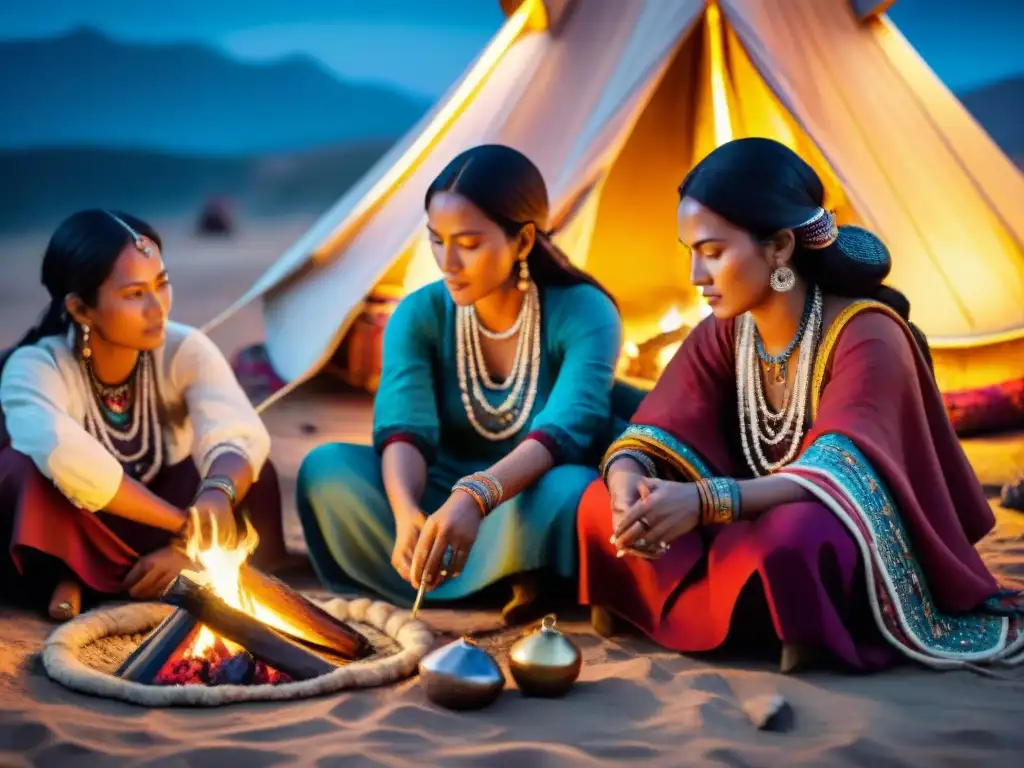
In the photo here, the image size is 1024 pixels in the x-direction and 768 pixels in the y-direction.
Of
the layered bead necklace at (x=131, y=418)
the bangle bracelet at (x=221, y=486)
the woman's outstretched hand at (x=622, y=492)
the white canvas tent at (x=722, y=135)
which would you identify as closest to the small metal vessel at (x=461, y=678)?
the woman's outstretched hand at (x=622, y=492)

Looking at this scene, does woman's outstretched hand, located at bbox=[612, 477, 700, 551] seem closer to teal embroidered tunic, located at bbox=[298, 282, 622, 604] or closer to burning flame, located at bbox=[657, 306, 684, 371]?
teal embroidered tunic, located at bbox=[298, 282, 622, 604]

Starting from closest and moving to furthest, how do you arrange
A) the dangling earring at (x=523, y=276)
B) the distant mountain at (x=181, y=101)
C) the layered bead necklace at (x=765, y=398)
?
the layered bead necklace at (x=765, y=398) → the dangling earring at (x=523, y=276) → the distant mountain at (x=181, y=101)

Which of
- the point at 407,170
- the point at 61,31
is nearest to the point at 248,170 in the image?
the point at 61,31

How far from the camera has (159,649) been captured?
2758 mm

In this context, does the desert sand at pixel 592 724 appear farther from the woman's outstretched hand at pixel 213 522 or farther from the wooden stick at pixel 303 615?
the woman's outstretched hand at pixel 213 522

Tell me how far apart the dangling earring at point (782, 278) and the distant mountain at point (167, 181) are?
11151 millimetres

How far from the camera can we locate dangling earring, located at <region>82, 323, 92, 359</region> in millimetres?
3471

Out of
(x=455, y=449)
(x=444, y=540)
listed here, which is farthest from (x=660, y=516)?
(x=455, y=449)

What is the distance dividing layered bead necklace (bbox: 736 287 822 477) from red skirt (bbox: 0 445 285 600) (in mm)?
1524

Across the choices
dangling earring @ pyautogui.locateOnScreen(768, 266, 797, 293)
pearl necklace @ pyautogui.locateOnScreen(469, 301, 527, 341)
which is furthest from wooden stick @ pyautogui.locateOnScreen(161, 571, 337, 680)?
dangling earring @ pyautogui.locateOnScreen(768, 266, 797, 293)

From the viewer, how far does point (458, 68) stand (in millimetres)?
17703

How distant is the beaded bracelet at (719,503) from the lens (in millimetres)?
2826

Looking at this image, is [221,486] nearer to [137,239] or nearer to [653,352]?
[137,239]

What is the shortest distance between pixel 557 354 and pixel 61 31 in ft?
60.0
